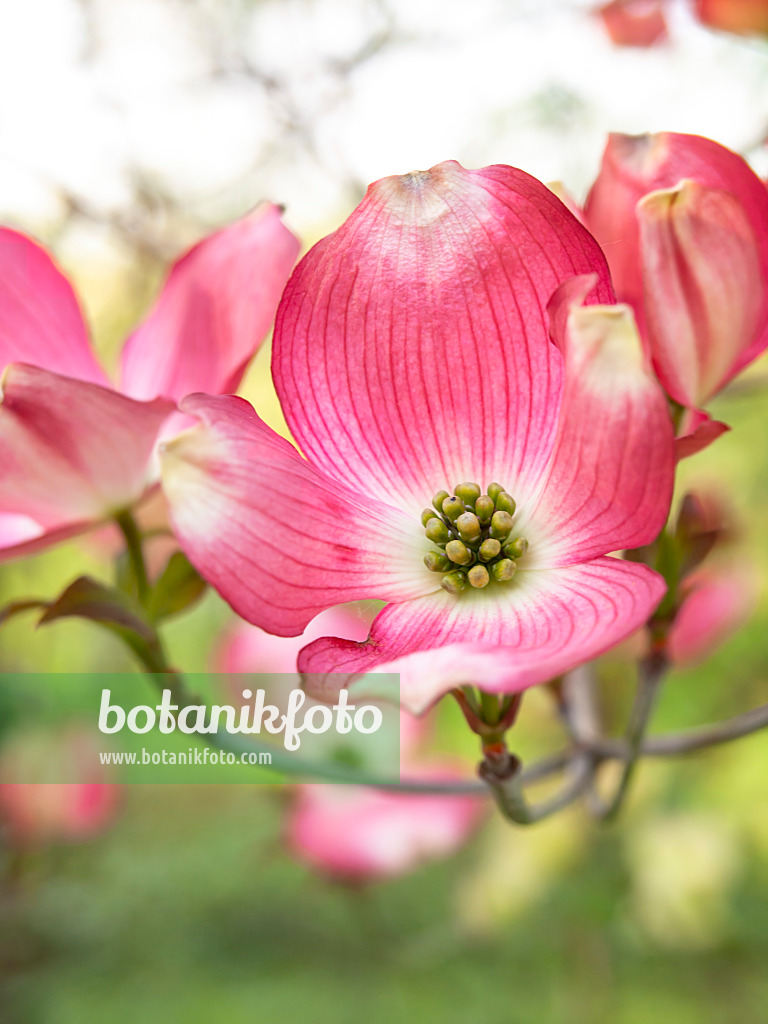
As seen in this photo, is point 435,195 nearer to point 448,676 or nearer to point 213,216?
point 448,676

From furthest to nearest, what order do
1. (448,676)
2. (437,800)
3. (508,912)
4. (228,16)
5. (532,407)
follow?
(228,16), (508,912), (437,800), (532,407), (448,676)

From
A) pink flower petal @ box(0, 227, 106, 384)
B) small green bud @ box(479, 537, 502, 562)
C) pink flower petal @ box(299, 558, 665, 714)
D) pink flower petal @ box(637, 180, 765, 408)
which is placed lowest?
pink flower petal @ box(299, 558, 665, 714)

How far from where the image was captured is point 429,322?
38cm

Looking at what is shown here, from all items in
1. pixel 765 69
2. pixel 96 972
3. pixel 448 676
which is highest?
pixel 765 69

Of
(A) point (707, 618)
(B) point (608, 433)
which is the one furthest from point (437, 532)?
(A) point (707, 618)

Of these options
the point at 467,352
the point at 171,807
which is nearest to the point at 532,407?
the point at 467,352

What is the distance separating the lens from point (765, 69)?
45.0 inches

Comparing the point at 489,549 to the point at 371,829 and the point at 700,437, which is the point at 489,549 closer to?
the point at 700,437

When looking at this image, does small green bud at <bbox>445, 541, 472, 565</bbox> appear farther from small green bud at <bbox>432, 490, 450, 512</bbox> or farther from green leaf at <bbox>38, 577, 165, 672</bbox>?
green leaf at <bbox>38, 577, 165, 672</bbox>

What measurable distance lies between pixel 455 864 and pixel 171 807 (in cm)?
74

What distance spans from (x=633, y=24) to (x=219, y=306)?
76cm

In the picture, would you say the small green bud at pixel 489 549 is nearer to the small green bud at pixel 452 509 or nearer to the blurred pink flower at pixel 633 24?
the small green bud at pixel 452 509

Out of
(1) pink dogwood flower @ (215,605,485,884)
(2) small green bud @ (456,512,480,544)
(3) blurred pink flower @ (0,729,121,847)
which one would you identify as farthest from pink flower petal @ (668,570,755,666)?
(3) blurred pink flower @ (0,729,121,847)

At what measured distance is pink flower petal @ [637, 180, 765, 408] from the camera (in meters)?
0.35
